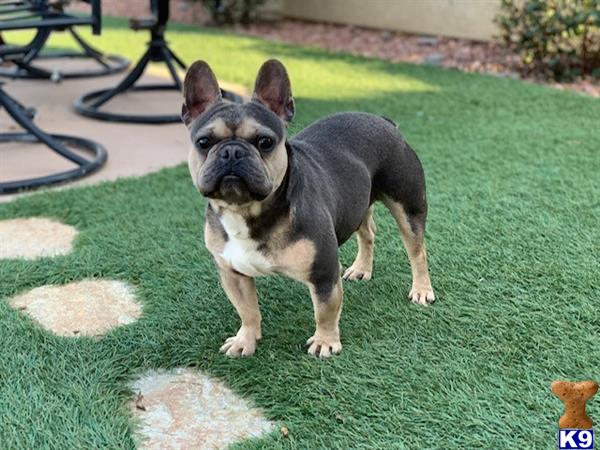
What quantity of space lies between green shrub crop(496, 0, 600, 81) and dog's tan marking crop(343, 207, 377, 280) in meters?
5.44

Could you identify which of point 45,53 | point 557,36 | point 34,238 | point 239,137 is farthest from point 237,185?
point 45,53

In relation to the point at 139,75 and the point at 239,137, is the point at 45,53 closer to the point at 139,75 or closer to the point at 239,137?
the point at 139,75

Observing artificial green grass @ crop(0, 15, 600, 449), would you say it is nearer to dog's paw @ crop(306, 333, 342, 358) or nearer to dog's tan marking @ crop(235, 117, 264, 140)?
dog's paw @ crop(306, 333, 342, 358)

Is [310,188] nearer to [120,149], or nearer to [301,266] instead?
[301,266]

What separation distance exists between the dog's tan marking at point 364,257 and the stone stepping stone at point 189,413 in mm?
1047

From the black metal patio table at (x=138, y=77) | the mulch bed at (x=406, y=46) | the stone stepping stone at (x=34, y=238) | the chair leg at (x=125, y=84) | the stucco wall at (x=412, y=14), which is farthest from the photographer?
the stucco wall at (x=412, y=14)

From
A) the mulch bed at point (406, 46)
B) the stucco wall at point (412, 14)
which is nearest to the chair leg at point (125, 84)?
the mulch bed at point (406, 46)

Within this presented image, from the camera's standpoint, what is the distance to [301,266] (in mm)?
2717

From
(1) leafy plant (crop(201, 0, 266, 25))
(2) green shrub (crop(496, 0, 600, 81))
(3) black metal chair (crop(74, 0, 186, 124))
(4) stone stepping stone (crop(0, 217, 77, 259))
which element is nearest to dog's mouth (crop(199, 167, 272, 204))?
(4) stone stepping stone (crop(0, 217, 77, 259))

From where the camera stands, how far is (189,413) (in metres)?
2.63

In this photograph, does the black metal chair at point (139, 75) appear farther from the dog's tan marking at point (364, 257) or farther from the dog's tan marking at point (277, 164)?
the dog's tan marking at point (277, 164)

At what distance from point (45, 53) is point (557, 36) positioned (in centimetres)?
670

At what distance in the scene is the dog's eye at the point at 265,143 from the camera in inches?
102

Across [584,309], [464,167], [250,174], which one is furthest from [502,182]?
[250,174]
